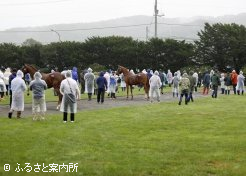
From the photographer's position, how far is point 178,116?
1934 centimetres

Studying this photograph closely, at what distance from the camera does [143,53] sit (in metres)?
64.8

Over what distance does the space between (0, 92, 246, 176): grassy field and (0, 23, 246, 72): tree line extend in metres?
40.7

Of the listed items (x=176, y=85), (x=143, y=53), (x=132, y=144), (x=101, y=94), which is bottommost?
(x=132, y=144)

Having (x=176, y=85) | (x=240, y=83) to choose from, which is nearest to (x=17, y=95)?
(x=176, y=85)

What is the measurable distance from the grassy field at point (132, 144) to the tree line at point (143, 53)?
1601 inches

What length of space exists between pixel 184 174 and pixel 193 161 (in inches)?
47.4

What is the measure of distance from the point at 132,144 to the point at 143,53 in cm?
5245

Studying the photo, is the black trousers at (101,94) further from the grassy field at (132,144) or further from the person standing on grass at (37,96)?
the person standing on grass at (37,96)

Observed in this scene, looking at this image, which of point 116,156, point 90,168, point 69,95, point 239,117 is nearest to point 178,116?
point 239,117

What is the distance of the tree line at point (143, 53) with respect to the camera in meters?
61.4

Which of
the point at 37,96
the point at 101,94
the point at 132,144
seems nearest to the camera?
the point at 132,144

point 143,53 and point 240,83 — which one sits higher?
point 143,53

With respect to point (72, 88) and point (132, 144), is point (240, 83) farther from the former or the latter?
point (132, 144)

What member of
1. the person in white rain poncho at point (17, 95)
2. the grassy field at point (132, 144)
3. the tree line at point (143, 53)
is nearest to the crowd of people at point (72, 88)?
the person in white rain poncho at point (17, 95)
